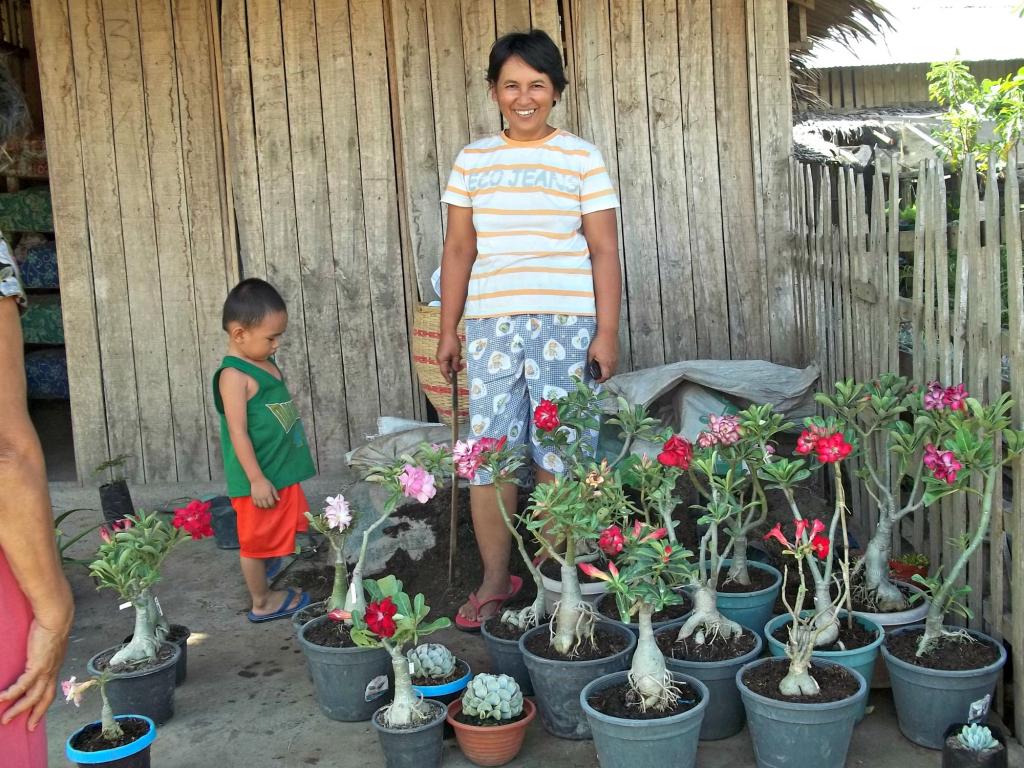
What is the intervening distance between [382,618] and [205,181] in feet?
10.9

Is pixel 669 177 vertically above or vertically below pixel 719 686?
above

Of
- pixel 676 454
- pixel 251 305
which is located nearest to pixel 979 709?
pixel 676 454

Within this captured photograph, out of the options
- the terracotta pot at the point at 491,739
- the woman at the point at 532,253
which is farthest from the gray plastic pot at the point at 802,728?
the woman at the point at 532,253

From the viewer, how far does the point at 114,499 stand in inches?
200

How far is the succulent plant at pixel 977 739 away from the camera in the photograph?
8.48ft

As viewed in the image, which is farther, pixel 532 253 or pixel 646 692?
pixel 532 253

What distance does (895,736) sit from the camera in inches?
118

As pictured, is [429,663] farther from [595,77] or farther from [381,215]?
[595,77]

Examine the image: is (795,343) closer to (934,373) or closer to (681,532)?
(681,532)

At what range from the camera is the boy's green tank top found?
4.07 m

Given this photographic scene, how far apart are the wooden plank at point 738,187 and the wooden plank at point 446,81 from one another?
1.21m

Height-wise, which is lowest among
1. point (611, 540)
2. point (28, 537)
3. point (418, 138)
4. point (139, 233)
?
point (611, 540)

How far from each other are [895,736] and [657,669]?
78 cm

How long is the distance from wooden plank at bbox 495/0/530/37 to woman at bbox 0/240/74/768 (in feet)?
12.5
